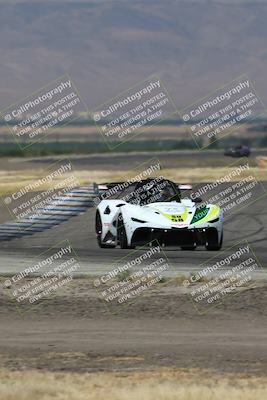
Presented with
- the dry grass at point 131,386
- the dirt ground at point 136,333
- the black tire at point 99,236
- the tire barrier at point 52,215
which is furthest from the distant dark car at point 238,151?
the dry grass at point 131,386

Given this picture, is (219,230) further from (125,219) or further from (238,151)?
(238,151)

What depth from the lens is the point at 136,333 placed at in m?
16.6

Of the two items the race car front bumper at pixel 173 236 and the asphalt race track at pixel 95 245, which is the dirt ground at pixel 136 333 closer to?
the asphalt race track at pixel 95 245

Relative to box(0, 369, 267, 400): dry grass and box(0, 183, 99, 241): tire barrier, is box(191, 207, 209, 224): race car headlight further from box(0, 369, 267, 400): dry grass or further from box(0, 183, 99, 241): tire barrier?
box(0, 369, 267, 400): dry grass

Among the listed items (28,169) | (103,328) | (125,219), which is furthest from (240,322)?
(28,169)

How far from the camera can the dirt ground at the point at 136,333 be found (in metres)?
14.6

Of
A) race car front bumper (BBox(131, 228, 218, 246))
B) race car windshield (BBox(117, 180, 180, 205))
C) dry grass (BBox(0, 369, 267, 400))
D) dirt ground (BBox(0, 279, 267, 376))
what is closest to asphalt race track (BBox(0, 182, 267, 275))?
race car front bumper (BBox(131, 228, 218, 246))

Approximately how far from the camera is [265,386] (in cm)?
1289

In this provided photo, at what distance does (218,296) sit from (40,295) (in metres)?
2.85

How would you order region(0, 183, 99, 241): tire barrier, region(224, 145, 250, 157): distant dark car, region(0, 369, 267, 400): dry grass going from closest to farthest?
region(0, 369, 267, 400): dry grass
region(0, 183, 99, 241): tire barrier
region(224, 145, 250, 157): distant dark car

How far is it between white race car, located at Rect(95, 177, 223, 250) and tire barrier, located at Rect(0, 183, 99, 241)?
2492 mm

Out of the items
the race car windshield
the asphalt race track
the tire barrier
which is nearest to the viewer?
the asphalt race track

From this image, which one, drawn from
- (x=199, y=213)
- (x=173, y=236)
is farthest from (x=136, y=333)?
(x=199, y=213)

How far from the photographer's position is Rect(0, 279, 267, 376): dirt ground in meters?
14.6
